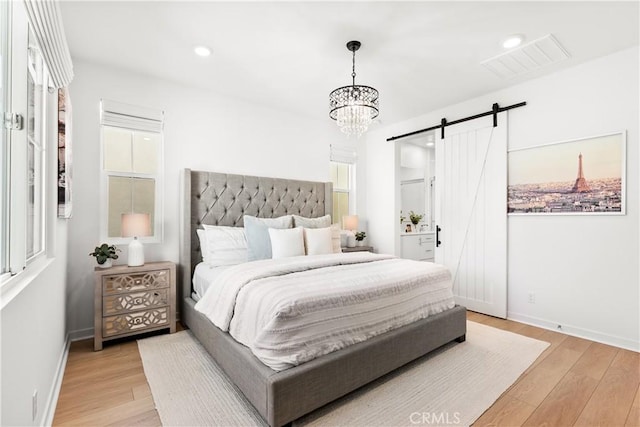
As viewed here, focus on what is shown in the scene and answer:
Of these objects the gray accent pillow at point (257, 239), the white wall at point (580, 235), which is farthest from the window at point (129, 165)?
A: the white wall at point (580, 235)

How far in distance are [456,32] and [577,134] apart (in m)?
1.73

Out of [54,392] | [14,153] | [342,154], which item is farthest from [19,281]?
[342,154]

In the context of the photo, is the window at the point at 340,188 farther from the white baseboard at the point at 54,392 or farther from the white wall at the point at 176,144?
the white baseboard at the point at 54,392

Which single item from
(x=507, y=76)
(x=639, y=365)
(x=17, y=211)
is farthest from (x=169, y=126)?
(x=639, y=365)

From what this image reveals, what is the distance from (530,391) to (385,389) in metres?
0.99

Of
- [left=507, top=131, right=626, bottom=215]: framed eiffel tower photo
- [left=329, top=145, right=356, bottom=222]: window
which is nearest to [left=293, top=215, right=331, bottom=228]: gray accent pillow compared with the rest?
[left=329, top=145, right=356, bottom=222]: window

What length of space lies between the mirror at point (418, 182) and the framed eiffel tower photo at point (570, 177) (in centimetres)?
287

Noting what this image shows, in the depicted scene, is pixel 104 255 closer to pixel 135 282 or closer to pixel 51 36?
pixel 135 282

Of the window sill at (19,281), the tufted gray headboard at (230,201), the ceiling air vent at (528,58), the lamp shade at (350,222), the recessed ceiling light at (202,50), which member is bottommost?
the window sill at (19,281)

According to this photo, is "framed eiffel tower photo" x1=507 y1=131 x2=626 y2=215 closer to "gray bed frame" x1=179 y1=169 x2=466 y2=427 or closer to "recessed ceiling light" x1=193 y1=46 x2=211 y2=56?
"gray bed frame" x1=179 y1=169 x2=466 y2=427

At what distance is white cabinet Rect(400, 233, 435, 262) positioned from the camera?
5160 millimetres

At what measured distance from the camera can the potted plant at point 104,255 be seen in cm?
278

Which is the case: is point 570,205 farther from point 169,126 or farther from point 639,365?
point 169,126

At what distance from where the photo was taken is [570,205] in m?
3.07
